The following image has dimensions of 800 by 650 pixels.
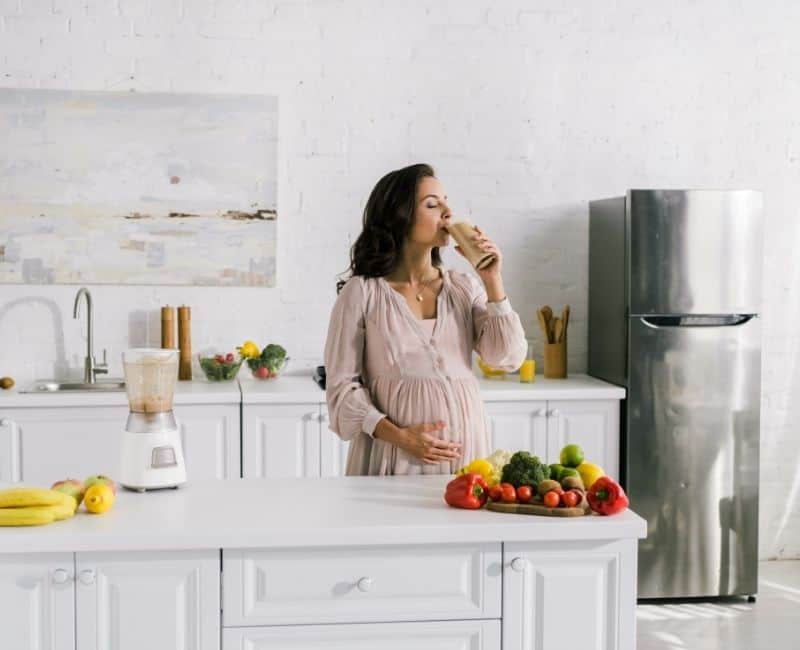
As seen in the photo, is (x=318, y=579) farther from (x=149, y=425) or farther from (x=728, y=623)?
(x=728, y=623)

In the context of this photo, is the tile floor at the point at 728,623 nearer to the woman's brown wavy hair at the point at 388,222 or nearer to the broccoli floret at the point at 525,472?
the broccoli floret at the point at 525,472

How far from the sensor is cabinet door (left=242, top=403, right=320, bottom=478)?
14.6 ft

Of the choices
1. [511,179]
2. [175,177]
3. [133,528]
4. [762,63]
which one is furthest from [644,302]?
[133,528]

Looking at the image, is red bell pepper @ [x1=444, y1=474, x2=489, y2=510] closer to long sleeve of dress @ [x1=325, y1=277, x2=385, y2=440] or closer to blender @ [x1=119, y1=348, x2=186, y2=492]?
long sleeve of dress @ [x1=325, y1=277, x2=385, y2=440]

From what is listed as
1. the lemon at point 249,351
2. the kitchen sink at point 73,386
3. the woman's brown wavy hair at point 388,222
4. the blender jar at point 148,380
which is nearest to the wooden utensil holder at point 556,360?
the lemon at point 249,351

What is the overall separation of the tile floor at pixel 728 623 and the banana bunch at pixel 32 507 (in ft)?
8.27

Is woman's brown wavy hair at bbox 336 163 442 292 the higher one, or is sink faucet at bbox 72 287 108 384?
woman's brown wavy hair at bbox 336 163 442 292

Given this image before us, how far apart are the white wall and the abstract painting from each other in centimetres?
7

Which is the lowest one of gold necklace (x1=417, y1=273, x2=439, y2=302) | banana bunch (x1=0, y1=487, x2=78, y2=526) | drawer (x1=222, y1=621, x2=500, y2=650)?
drawer (x1=222, y1=621, x2=500, y2=650)

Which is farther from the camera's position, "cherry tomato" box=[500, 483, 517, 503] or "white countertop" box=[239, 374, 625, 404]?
"white countertop" box=[239, 374, 625, 404]

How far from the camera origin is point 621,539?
2.49 metres

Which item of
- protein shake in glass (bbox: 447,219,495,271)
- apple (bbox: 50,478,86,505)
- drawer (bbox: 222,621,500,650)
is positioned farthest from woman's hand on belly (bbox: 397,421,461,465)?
apple (bbox: 50,478,86,505)

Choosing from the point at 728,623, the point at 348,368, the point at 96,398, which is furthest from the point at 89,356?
the point at 728,623

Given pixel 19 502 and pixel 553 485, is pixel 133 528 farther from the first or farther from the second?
pixel 553 485
